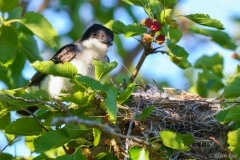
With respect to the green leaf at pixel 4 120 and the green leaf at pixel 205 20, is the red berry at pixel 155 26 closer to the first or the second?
the green leaf at pixel 205 20

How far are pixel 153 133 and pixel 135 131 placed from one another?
12cm

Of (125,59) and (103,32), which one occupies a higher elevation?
(103,32)

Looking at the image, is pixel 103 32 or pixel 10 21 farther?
pixel 103 32

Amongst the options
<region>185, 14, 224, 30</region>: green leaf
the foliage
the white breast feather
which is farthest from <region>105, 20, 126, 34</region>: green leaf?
the white breast feather

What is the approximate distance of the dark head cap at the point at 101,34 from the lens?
5723 mm

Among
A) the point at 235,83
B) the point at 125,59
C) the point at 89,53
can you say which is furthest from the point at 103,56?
the point at 125,59

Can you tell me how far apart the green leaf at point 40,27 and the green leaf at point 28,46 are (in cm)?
23

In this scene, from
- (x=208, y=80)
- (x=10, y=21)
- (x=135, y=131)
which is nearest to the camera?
(x=135, y=131)

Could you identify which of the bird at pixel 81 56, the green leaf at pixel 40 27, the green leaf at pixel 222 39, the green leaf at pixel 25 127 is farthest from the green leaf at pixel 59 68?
the green leaf at pixel 222 39

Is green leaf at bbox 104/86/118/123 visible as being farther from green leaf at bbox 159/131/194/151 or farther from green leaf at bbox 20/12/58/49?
green leaf at bbox 20/12/58/49

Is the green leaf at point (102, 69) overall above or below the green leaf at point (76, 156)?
above

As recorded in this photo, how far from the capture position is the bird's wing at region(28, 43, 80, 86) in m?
5.47

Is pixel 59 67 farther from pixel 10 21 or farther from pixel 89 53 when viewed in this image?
pixel 89 53

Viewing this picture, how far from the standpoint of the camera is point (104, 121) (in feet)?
12.6
